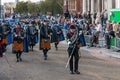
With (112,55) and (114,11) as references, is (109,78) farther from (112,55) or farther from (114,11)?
(114,11)

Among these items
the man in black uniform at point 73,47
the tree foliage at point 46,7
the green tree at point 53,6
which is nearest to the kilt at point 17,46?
the man in black uniform at point 73,47

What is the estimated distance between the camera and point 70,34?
15.1 metres

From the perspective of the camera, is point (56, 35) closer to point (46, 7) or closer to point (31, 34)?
point (31, 34)

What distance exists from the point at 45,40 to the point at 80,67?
10.5ft

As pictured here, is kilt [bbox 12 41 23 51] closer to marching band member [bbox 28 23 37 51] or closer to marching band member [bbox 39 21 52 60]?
marching band member [bbox 39 21 52 60]

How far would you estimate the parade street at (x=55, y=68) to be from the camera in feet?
47.8

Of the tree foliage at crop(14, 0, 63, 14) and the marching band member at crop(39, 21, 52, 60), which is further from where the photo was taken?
the tree foliage at crop(14, 0, 63, 14)

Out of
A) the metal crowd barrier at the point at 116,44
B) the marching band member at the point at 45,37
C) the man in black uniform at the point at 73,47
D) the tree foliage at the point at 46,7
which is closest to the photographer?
the man in black uniform at the point at 73,47

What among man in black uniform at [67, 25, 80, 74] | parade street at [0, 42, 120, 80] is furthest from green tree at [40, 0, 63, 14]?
man in black uniform at [67, 25, 80, 74]

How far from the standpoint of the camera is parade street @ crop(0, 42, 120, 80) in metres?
14.6

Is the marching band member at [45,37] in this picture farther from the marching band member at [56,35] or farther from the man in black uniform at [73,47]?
the marching band member at [56,35]

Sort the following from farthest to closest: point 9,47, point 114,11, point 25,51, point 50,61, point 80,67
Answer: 1. point 114,11
2. point 9,47
3. point 25,51
4. point 50,61
5. point 80,67

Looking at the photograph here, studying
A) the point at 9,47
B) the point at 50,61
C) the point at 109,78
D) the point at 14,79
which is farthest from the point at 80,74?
the point at 9,47

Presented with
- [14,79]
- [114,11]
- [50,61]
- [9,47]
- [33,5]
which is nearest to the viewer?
[14,79]
